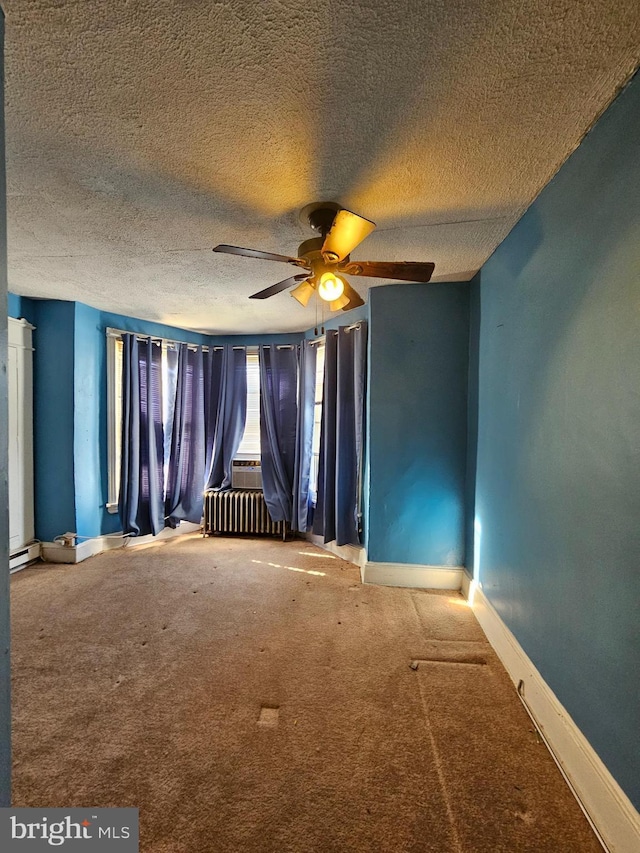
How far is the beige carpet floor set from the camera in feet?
3.78

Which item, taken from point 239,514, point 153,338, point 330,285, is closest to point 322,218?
point 330,285

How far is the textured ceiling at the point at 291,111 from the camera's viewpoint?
916mm

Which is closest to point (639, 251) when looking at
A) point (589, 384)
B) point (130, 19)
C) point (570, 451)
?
point (589, 384)

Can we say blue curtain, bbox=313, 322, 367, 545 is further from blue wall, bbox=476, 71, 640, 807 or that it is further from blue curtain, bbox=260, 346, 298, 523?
blue wall, bbox=476, 71, 640, 807

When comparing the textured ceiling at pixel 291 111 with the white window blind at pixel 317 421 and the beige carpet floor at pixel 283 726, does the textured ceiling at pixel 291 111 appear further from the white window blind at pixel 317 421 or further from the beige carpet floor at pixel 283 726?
the beige carpet floor at pixel 283 726

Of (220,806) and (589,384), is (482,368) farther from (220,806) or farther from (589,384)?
(220,806)

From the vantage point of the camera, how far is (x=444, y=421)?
2.77m

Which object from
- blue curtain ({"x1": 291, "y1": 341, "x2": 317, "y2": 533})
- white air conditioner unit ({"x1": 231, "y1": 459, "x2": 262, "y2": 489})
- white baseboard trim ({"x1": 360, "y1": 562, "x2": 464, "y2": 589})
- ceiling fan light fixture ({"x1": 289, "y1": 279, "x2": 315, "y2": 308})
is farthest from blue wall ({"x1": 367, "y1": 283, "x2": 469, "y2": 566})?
white air conditioner unit ({"x1": 231, "y1": 459, "x2": 262, "y2": 489})

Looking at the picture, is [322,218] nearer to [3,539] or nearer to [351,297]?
[351,297]

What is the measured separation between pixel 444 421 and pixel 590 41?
2104 mm

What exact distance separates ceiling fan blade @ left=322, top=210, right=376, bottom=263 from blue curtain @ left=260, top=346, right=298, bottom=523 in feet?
7.59

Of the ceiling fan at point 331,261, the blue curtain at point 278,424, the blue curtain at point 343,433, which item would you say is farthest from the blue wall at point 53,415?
the ceiling fan at point 331,261

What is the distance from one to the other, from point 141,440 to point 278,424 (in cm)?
148

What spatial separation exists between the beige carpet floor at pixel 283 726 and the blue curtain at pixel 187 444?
4.67 feet
